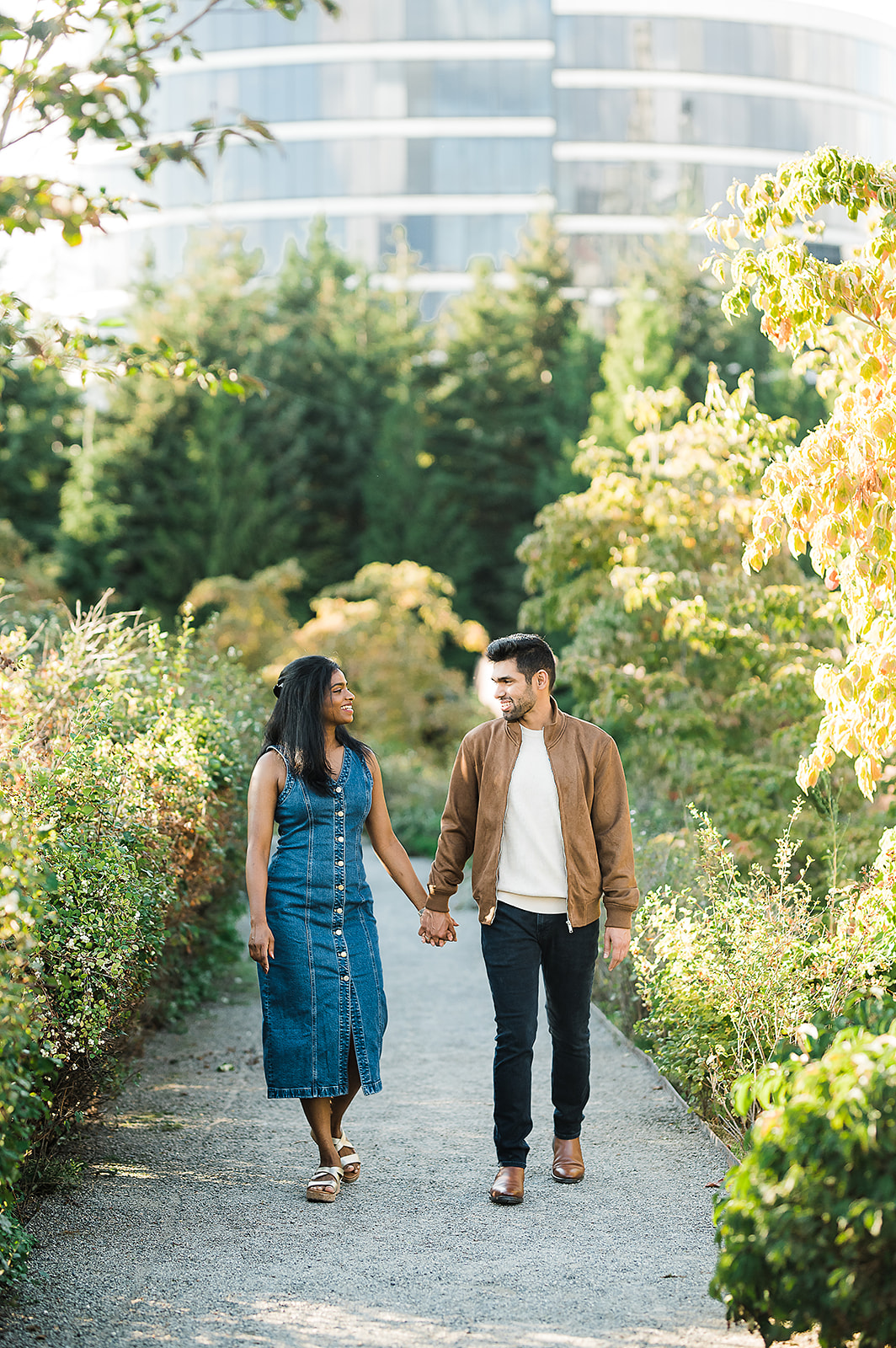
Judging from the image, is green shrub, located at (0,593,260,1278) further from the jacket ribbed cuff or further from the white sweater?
the jacket ribbed cuff

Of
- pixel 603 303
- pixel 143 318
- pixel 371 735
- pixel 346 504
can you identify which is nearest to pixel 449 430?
pixel 346 504

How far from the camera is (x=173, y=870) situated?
571 centimetres

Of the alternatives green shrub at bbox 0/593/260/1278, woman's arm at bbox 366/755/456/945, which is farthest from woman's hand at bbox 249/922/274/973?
woman's arm at bbox 366/755/456/945

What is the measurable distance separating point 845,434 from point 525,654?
142 centimetres

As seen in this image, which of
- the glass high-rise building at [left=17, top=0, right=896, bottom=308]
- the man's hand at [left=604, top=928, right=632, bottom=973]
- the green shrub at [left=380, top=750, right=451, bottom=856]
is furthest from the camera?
the glass high-rise building at [left=17, top=0, right=896, bottom=308]

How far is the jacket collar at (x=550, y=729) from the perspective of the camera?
16.0 feet

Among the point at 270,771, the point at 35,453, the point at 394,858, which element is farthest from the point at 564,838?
the point at 35,453

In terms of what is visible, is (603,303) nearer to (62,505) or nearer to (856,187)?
(62,505)

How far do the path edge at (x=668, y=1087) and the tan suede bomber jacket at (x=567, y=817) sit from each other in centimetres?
106

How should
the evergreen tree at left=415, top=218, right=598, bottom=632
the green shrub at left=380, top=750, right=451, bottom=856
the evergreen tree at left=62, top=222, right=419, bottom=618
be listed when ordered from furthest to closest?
the evergreen tree at left=415, top=218, right=598, bottom=632
the evergreen tree at left=62, top=222, right=419, bottom=618
the green shrub at left=380, top=750, right=451, bottom=856

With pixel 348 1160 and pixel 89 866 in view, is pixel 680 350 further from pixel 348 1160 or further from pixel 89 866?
pixel 89 866

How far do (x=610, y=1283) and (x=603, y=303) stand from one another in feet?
145

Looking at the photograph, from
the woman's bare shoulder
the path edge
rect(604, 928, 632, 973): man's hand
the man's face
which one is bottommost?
the path edge

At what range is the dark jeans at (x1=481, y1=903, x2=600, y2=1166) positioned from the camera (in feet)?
15.5
